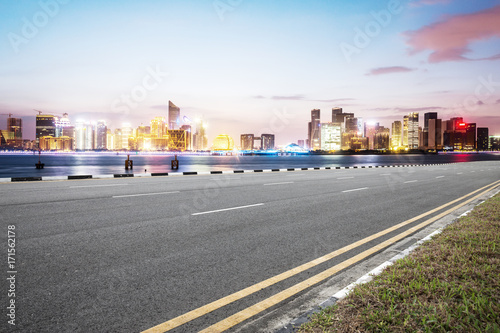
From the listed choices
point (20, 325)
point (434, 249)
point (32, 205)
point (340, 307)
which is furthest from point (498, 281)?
point (32, 205)

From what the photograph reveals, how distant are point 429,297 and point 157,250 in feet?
12.7

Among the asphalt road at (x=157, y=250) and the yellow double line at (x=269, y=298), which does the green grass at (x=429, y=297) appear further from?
the asphalt road at (x=157, y=250)

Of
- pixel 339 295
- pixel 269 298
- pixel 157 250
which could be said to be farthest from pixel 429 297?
pixel 157 250

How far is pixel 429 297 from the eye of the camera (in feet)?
11.3

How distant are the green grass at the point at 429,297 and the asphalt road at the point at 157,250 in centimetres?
92

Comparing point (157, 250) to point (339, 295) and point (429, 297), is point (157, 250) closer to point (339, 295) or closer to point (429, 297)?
point (339, 295)

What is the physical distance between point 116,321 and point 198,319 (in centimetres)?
78

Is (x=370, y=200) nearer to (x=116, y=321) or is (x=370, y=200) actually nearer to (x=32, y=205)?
(x=116, y=321)

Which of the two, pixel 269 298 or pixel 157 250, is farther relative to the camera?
pixel 157 250

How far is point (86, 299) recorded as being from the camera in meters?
3.47

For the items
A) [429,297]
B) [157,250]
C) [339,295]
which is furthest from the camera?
[157,250]

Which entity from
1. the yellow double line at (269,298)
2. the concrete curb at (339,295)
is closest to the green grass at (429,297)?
the concrete curb at (339,295)

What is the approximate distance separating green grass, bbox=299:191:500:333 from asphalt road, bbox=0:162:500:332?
923mm

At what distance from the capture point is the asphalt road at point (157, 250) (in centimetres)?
328
